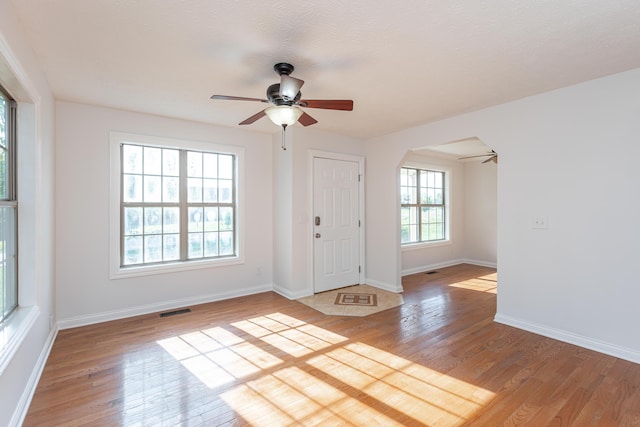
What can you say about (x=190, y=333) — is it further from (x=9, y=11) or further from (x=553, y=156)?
(x=553, y=156)

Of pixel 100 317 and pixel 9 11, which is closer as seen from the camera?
pixel 9 11

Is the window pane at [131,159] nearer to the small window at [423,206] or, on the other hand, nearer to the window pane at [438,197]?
the small window at [423,206]

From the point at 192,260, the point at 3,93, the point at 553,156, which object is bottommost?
the point at 192,260

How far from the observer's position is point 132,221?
378 cm

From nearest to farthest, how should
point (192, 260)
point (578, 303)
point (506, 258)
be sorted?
point (578, 303) → point (506, 258) → point (192, 260)

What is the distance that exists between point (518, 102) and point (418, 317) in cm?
264

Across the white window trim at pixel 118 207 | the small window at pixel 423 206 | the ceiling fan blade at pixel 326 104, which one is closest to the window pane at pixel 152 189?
the white window trim at pixel 118 207

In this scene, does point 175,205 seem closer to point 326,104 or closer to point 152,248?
point 152,248

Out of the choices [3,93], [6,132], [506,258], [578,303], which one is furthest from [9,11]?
[578,303]

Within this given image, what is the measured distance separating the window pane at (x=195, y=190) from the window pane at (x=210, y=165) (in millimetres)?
141

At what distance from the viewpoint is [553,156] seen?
3.04 metres

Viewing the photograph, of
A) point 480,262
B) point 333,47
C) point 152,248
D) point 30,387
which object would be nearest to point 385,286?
point 480,262

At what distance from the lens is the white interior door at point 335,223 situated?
461 centimetres

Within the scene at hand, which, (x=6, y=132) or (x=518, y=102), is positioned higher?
(x=518, y=102)
